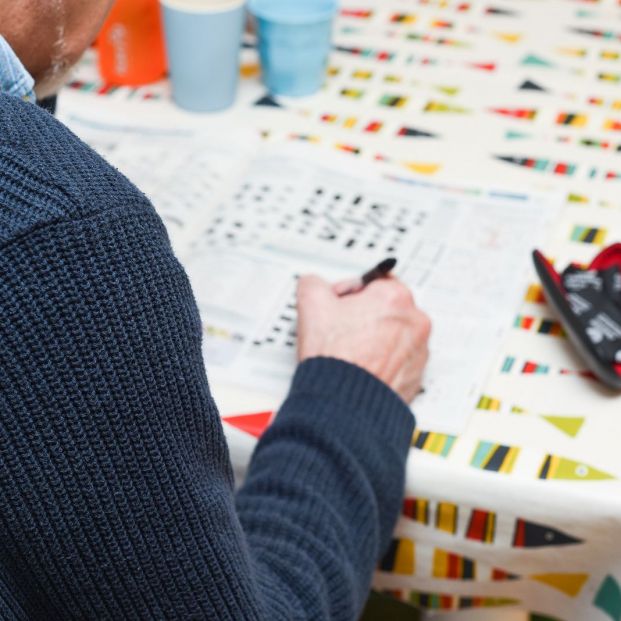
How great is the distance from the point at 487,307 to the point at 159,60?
61 centimetres

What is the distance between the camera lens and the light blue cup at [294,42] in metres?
1.21

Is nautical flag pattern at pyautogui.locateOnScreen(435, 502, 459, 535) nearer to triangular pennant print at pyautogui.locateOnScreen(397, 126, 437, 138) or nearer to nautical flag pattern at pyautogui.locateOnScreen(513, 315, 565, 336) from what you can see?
nautical flag pattern at pyautogui.locateOnScreen(513, 315, 565, 336)

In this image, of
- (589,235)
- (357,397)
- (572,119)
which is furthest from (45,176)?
(572,119)

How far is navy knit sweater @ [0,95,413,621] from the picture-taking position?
45 centimetres

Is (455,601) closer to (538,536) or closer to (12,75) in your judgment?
(538,536)

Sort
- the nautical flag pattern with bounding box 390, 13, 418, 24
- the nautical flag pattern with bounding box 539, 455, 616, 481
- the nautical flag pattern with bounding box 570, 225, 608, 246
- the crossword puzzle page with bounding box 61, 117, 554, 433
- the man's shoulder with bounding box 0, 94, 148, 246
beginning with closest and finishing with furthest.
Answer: the man's shoulder with bounding box 0, 94, 148, 246 → the nautical flag pattern with bounding box 539, 455, 616, 481 → the crossword puzzle page with bounding box 61, 117, 554, 433 → the nautical flag pattern with bounding box 570, 225, 608, 246 → the nautical flag pattern with bounding box 390, 13, 418, 24

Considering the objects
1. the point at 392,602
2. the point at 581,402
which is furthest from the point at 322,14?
the point at 392,602

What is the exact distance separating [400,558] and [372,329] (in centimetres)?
19

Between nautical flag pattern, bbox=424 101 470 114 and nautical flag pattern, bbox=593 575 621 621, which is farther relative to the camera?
nautical flag pattern, bbox=424 101 470 114

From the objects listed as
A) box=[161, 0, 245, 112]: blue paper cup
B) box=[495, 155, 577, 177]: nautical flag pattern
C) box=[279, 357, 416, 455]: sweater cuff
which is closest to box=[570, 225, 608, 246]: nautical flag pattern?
box=[495, 155, 577, 177]: nautical flag pattern

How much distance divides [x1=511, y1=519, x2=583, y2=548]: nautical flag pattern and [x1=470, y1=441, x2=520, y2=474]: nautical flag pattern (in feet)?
0.14

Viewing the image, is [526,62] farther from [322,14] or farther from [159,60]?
[159,60]

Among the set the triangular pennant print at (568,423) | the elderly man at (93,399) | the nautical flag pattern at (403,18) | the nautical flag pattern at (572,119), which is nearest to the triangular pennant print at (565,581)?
the triangular pennant print at (568,423)

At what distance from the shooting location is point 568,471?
753 mm
